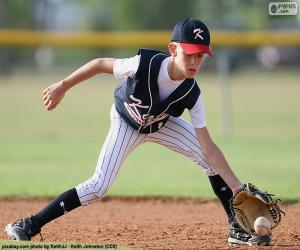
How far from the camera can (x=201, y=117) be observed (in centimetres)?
500

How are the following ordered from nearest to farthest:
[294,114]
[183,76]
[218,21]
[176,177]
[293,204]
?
[183,76]
[293,204]
[176,177]
[294,114]
[218,21]

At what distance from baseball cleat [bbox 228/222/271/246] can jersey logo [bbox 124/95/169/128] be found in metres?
0.95

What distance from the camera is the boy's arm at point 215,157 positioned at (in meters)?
5.04

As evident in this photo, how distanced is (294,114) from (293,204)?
9.94 metres

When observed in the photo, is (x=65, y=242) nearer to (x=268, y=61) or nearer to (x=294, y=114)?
(x=294, y=114)

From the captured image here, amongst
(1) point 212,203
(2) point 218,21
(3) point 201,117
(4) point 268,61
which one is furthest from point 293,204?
(2) point 218,21

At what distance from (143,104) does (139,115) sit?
0.09 meters

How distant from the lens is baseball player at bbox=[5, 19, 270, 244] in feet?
15.9

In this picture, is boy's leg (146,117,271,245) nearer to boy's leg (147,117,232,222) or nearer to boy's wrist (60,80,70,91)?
boy's leg (147,117,232,222)

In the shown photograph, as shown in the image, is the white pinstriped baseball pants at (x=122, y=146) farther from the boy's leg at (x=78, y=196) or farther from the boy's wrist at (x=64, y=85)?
the boy's wrist at (x=64, y=85)

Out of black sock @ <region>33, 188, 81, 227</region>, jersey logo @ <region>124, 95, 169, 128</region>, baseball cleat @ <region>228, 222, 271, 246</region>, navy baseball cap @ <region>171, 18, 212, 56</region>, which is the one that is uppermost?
navy baseball cap @ <region>171, 18, 212, 56</region>

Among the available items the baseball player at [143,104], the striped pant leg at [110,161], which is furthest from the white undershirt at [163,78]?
the striped pant leg at [110,161]

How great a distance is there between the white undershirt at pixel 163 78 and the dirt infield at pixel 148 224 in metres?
0.87

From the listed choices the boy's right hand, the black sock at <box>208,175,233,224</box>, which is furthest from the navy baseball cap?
the black sock at <box>208,175,233,224</box>
